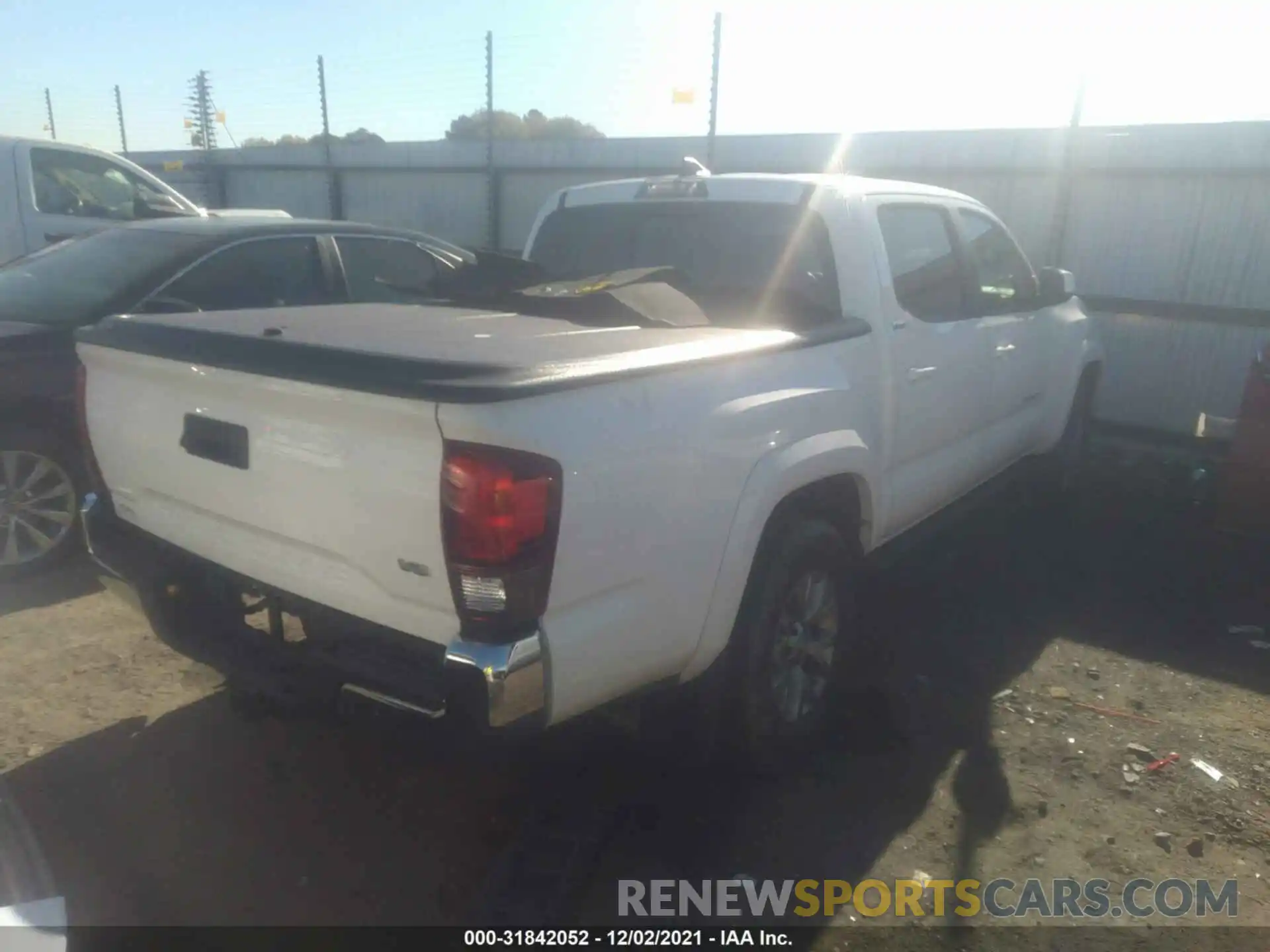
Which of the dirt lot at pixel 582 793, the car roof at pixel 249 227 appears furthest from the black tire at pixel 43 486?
the car roof at pixel 249 227

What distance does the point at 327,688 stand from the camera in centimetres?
242

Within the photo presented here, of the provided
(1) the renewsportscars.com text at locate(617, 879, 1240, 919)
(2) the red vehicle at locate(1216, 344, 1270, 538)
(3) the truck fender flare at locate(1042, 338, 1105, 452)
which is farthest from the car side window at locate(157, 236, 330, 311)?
(2) the red vehicle at locate(1216, 344, 1270, 538)

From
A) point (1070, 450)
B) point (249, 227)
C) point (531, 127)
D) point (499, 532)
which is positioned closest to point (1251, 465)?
point (1070, 450)

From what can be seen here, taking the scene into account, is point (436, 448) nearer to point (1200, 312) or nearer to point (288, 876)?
A: point (288, 876)

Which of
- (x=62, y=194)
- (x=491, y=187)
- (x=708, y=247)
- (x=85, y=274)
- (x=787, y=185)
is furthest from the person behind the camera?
(x=491, y=187)

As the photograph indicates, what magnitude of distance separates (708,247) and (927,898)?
→ 2474 mm

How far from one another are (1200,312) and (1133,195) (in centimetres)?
110

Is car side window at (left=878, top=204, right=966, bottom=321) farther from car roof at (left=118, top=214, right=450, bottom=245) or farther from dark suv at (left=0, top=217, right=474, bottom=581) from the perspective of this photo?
car roof at (left=118, top=214, right=450, bottom=245)

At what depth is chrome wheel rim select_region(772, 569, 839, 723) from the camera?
316 cm

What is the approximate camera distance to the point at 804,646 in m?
3.28

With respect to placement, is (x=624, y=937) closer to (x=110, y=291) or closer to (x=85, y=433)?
(x=85, y=433)

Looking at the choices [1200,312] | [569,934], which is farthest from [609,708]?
[1200,312]

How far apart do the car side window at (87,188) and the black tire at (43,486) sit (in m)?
3.43

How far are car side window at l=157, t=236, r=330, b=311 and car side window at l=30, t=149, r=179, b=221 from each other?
2.78m
